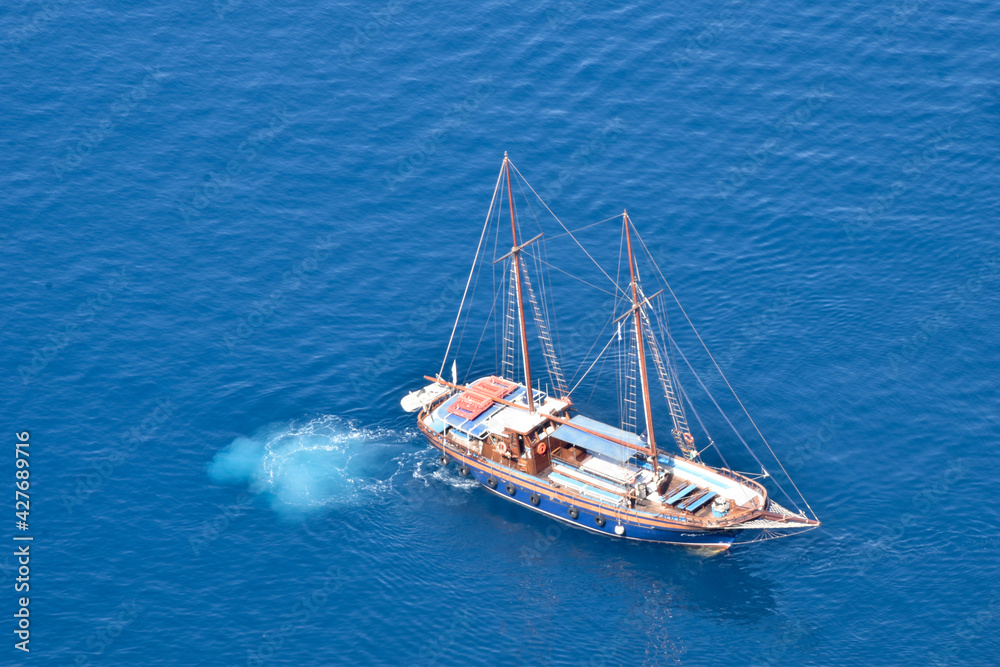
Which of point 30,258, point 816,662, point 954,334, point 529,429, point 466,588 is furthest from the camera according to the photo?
point 30,258

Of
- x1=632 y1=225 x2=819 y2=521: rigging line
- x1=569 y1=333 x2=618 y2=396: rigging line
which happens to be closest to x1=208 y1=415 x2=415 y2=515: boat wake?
x1=569 y1=333 x2=618 y2=396: rigging line

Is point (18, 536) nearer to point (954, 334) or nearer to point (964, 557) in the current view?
point (964, 557)

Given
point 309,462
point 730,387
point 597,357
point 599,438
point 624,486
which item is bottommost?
point 624,486

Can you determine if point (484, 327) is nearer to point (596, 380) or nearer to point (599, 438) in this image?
point (596, 380)

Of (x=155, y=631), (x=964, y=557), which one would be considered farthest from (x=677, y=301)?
(x=155, y=631)

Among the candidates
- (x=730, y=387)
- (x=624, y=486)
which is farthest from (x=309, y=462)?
(x=730, y=387)
